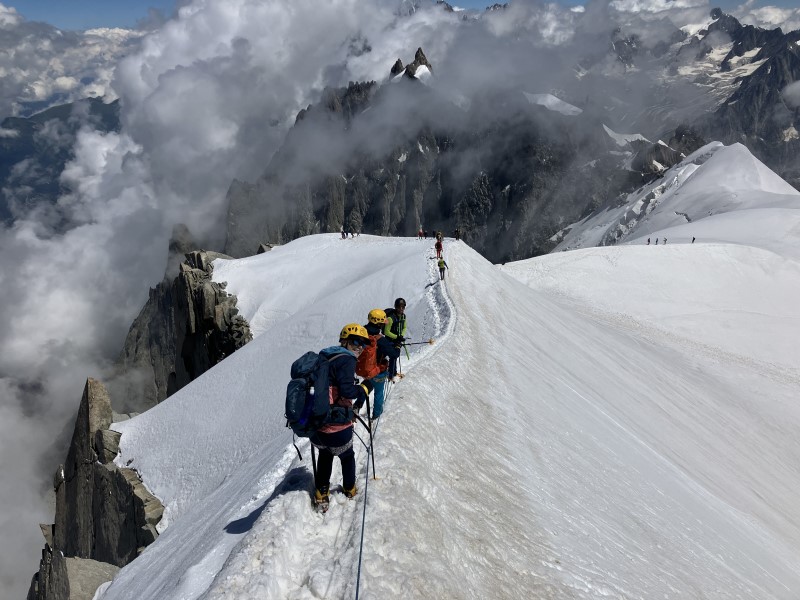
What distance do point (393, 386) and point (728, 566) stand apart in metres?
7.75

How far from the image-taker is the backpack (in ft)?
21.8

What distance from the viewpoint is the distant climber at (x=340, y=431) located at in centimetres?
683

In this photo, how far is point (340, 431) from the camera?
7016 mm

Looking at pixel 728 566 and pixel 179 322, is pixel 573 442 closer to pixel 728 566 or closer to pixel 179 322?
pixel 728 566

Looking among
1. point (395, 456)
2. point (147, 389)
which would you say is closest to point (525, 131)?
point (147, 389)

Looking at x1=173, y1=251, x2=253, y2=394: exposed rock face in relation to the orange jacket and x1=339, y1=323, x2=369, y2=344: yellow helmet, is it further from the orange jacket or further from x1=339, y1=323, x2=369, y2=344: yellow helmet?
x1=339, y1=323, x2=369, y2=344: yellow helmet

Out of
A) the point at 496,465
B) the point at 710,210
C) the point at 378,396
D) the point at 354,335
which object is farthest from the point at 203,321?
the point at 710,210

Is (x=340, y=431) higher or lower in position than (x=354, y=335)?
lower

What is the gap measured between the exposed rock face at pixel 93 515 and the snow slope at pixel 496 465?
1.09m

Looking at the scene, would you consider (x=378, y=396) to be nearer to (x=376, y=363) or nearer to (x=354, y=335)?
(x=376, y=363)

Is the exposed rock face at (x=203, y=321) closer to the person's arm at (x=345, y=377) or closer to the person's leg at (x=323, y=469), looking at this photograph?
the person's leg at (x=323, y=469)

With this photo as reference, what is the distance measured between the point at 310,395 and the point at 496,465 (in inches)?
186

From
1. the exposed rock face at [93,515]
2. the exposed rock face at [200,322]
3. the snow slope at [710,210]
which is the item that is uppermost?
the snow slope at [710,210]

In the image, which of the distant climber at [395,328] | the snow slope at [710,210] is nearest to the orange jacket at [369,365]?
the distant climber at [395,328]
